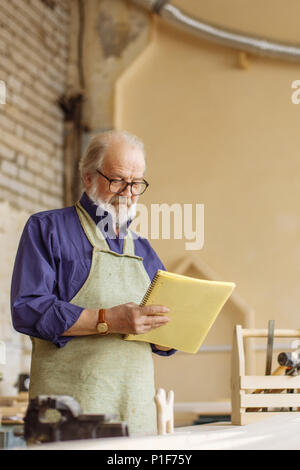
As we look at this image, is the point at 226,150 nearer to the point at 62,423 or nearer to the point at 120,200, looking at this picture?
the point at 120,200

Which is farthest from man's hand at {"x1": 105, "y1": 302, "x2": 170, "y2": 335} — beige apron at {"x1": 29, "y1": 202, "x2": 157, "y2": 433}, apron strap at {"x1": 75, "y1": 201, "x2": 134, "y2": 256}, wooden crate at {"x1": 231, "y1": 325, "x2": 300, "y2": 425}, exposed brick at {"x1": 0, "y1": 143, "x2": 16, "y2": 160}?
exposed brick at {"x1": 0, "y1": 143, "x2": 16, "y2": 160}

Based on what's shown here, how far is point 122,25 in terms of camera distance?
658 cm

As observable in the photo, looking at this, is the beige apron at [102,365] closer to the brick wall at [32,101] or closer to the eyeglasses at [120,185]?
the eyeglasses at [120,185]

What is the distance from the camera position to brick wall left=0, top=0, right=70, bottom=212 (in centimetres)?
566

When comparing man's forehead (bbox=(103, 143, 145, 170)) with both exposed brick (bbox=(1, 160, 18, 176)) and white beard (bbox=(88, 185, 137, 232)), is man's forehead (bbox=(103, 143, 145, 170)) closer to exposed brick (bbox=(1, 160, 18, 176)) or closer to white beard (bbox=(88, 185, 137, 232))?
white beard (bbox=(88, 185, 137, 232))

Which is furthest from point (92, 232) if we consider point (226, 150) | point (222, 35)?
point (222, 35)

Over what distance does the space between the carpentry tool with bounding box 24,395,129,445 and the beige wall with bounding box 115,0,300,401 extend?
15.1 ft

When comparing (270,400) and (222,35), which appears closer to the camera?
(270,400)

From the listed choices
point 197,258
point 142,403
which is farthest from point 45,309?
point 197,258

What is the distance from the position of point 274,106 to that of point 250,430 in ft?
16.3

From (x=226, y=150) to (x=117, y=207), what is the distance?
4078mm

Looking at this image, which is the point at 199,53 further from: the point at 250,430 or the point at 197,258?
the point at 250,430

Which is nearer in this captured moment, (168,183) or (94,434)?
(94,434)

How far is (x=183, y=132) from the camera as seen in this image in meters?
6.21
